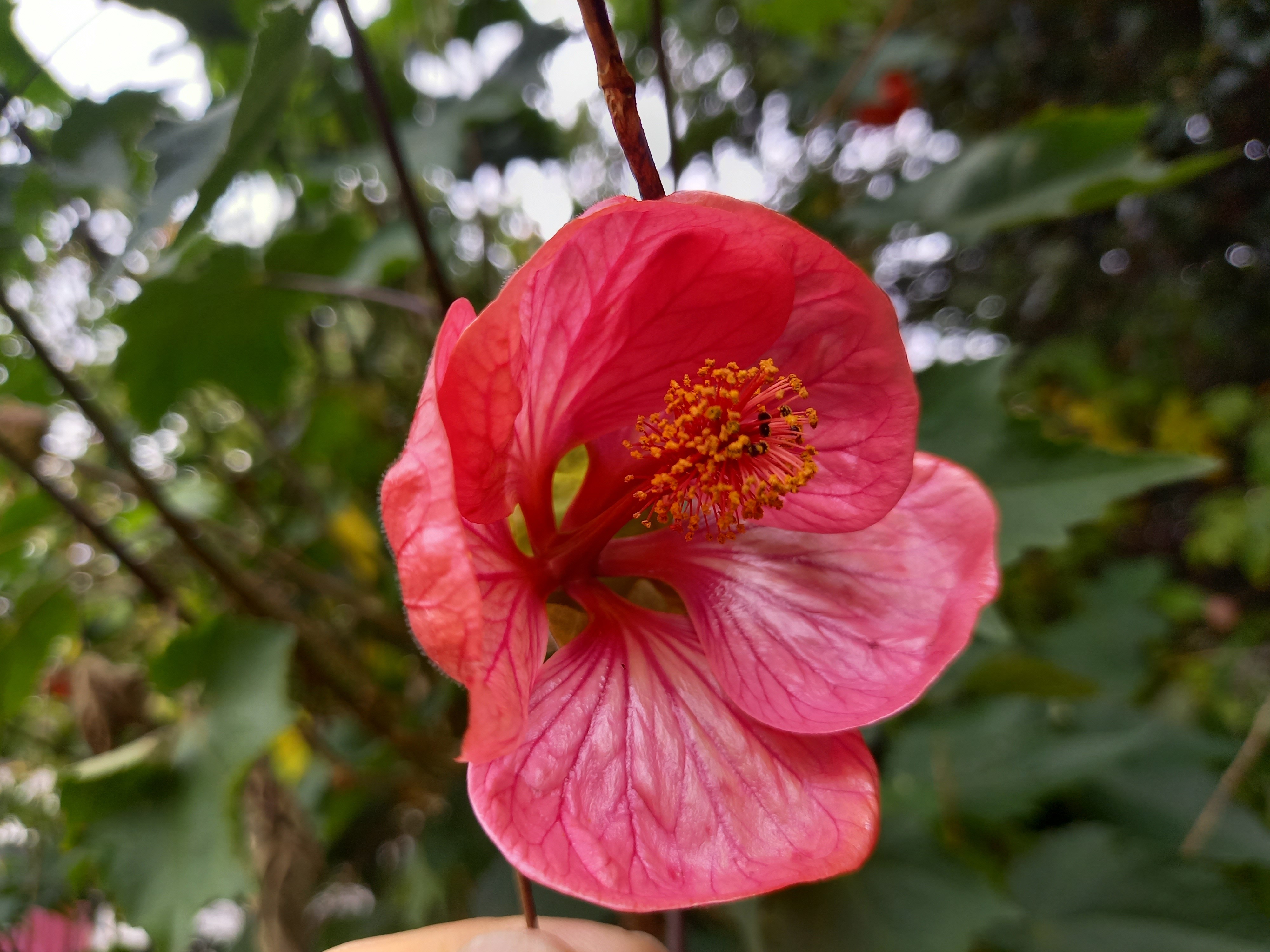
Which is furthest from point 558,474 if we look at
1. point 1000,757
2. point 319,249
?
point 1000,757

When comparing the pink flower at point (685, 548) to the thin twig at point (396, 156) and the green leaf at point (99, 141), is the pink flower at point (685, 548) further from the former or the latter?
the green leaf at point (99, 141)

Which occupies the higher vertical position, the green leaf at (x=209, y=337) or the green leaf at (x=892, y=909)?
the green leaf at (x=209, y=337)

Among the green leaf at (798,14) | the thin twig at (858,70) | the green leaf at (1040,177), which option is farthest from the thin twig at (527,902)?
the green leaf at (798,14)

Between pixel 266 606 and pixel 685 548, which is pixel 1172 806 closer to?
pixel 685 548

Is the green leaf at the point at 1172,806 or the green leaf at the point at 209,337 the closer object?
the green leaf at the point at 209,337

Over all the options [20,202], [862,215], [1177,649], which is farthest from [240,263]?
[1177,649]

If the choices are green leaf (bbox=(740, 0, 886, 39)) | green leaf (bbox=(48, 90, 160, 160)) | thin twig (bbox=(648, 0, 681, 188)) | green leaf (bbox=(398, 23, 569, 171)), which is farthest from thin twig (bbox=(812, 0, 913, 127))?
green leaf (bbox=(48, 90, 160, 160))

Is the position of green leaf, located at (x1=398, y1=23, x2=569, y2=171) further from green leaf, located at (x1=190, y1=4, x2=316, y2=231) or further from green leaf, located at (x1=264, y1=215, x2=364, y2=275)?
green leaf, located at (x1=190, y1=4, x2=316, y2=231)

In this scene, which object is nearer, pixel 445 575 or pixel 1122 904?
pixel 445 575
